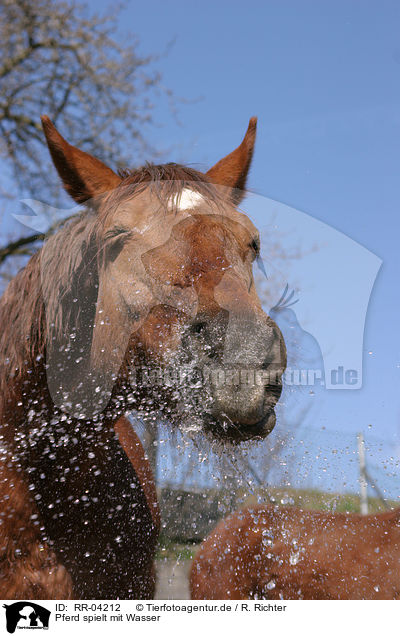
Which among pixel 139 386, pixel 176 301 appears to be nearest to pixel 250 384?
pixel 176 301

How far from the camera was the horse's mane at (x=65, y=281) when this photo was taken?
185 cm

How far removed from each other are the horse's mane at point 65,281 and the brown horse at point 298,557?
58.4 inches

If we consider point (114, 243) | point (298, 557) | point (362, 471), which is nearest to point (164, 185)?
point (114, 243)

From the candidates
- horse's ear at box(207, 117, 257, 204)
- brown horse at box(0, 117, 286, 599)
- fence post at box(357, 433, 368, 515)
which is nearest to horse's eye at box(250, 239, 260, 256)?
brown horse at box(0, 117, 286, 599)

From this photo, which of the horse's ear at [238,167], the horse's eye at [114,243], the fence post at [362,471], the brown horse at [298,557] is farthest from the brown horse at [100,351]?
the fence post at [362,471]

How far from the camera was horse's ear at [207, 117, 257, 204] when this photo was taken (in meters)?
2.19

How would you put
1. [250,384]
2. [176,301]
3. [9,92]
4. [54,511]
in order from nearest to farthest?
1. [250,384]
2. [176,301]
3. [54,511]
4. [9,92]

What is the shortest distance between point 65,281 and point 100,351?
0.99 ft

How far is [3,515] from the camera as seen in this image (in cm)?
175

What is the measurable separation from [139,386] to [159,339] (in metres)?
0.23
